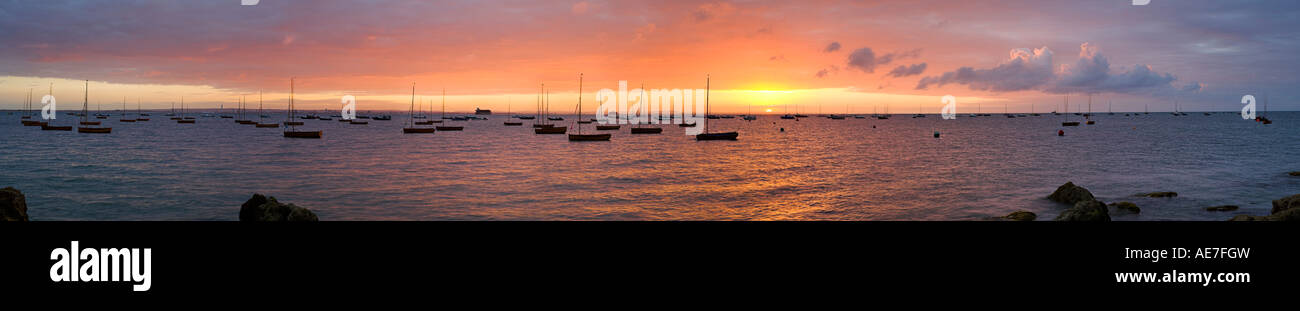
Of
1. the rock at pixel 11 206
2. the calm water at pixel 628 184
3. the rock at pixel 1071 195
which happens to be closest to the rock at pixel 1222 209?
the calm water at pixel 628 184

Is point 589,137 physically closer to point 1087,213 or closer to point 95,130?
point 1087,213

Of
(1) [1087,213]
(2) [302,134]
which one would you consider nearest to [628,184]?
(1) [1087,213]

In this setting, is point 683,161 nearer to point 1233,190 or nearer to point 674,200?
point 674,200

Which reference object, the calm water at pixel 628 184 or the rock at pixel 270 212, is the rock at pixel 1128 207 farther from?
the rock at pixel 270 212

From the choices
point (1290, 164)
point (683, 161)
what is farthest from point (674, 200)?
point (1290, 164)

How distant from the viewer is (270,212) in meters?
16.0

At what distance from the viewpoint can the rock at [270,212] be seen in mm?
15859
